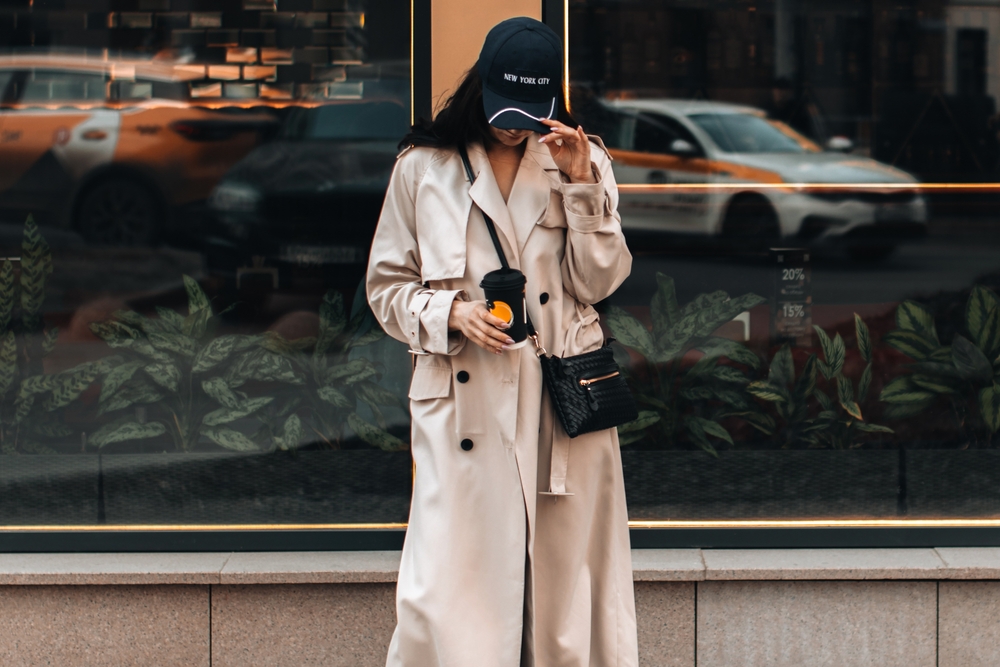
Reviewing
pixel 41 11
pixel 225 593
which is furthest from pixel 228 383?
pixel 41 11

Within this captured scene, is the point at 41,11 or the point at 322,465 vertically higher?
the point at 41,11

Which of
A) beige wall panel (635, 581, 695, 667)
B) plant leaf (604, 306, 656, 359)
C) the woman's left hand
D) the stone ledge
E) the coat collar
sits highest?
the woman's left hand

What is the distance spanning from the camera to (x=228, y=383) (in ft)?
15.2

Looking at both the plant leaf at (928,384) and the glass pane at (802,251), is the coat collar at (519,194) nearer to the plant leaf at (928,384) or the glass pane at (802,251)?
the glass pane at (802,251)

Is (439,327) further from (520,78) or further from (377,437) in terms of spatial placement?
(377,437)

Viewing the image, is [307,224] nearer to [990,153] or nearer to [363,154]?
[363,154]

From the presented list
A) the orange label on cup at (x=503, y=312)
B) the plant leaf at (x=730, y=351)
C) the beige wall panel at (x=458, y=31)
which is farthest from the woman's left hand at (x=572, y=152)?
the plant leaf at (x=730, y=351)

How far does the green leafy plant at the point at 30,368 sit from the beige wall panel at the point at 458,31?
1.68 metres

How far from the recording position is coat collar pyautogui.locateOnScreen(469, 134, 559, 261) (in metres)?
2.98

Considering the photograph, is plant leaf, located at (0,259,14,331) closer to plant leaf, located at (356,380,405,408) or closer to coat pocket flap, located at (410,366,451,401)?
plant leaf, located at (356,380,405,408)

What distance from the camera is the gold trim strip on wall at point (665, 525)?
4473 millimetres

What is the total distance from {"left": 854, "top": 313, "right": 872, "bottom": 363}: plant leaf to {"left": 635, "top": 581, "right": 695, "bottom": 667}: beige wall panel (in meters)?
1.19

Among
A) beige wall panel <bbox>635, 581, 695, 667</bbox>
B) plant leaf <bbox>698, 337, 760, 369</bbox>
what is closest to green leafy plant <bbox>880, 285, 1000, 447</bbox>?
plant leaf <bbox>698, 337, 760, 369</bbox>

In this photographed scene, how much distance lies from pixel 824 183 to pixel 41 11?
3084 millimetres
